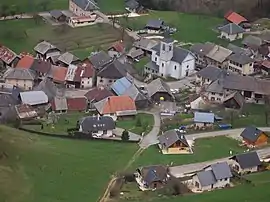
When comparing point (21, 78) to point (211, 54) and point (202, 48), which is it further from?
point (211, 54)

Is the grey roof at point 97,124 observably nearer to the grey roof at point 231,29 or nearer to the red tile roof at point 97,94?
the red tile roof at point 97,94

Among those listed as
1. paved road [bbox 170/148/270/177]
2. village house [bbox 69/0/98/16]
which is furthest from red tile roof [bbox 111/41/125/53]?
paved road [bbox 170/148/270/177]

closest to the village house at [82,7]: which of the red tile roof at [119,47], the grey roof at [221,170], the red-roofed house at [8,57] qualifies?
the red tile roof at [119,47]

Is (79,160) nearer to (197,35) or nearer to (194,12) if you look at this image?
(197,35)

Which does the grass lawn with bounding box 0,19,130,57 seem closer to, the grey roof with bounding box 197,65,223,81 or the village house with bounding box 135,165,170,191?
the grey roof with bounding box 197,65,223,81

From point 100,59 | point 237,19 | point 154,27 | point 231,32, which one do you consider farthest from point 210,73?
point 237,19

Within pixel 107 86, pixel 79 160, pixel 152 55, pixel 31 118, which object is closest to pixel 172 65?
pixel 152 55
